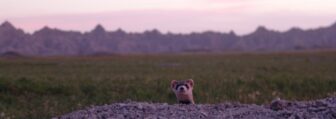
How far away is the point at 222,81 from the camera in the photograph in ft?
74.8

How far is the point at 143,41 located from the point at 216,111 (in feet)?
594

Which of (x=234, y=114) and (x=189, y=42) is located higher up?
(x=234, y=114)

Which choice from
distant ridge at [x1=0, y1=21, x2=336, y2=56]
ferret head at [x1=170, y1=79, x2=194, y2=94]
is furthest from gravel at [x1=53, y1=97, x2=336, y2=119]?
distant ridge at [x1=0, y1=21, x2=336, y2=56]

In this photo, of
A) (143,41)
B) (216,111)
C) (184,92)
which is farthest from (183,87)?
(143,41)

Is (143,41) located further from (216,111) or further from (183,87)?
(216,111)

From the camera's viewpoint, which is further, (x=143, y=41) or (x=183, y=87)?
(x=143, y=41)

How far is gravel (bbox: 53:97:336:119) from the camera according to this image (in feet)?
31.3

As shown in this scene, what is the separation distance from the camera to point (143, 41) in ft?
627

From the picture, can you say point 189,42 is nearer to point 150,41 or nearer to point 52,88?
point 150,41

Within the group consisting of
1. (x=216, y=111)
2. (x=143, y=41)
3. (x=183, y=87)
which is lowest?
(x=143, y=41)

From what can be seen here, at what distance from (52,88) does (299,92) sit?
7.92 metres

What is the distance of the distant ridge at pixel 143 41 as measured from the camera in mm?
158750

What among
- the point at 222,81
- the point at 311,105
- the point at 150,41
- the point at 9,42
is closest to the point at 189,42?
the point at 150,41

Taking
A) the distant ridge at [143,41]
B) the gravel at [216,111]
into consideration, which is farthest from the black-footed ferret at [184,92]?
the distant ridge at [143,41]
